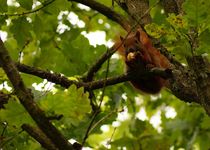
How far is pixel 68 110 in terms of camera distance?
6.64 ft

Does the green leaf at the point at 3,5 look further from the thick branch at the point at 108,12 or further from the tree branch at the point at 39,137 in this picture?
the tree branch at the point at 39,137

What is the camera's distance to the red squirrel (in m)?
3.95

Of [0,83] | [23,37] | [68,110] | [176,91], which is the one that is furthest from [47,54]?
[68,110]

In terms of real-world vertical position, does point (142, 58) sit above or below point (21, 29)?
above

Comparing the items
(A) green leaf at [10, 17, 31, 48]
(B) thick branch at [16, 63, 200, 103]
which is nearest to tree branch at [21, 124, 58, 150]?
(B) thick branch at [16, 63, 200, 103]

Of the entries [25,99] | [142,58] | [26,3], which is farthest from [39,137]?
[142,58]

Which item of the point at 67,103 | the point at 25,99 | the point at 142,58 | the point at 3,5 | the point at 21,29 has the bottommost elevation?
the point at 25,99

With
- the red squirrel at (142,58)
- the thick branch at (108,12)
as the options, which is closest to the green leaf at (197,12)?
the thick branch at (108,12)

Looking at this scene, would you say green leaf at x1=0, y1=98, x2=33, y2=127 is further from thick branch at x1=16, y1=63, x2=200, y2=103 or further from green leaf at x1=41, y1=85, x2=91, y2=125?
thick branch at x1=16, y1=63, x2=200, y2=103

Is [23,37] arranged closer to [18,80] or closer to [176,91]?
[176,91]

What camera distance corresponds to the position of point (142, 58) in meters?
4.02

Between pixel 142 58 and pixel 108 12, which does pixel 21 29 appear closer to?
pixel 108 12

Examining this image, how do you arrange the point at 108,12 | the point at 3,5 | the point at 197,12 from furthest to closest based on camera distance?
the point at 108,12 → the point at 3,5 → the point at 197,12

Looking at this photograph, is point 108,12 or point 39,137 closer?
point 39,137
